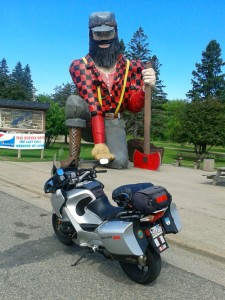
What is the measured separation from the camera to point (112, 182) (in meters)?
10.7

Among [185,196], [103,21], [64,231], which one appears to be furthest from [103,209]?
[103,21]

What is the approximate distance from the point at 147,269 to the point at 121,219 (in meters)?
0.61

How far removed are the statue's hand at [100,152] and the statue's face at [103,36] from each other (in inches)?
146

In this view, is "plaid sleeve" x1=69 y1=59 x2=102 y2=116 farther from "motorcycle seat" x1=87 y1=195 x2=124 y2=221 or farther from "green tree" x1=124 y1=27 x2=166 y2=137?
"green tree" x1=124 y1=27 x2=166 y2=137

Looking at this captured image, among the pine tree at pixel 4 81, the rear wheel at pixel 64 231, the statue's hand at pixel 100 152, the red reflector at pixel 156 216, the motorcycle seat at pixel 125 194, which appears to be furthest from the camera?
the pine tree at pixel 4 81

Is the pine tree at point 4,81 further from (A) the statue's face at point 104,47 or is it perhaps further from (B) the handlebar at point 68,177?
(B) the handlebar at point 68,177

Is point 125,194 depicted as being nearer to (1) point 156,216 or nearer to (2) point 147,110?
(1) point 156,216

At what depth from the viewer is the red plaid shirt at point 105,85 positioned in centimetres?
1323

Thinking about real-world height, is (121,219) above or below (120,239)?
above

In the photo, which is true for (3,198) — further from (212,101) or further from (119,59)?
(212,101)

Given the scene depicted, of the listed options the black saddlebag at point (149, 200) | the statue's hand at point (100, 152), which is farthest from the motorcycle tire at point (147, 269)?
the statue's hand at point (100, 152)

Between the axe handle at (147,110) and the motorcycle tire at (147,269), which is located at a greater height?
the axe handle at (147,110)

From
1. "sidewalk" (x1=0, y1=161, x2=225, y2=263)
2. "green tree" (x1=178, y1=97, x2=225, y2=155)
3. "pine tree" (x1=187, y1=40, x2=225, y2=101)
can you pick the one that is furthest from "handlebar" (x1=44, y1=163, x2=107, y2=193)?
"pine tree" (x1=187, y1=40, x2=225, y2=101)

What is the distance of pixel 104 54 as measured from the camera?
43.9 ft
